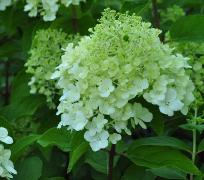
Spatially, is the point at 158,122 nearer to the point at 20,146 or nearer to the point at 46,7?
the point at 20,146

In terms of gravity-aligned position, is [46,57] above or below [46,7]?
below

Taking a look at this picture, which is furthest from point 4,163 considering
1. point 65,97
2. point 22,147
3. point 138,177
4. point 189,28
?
point 189,28

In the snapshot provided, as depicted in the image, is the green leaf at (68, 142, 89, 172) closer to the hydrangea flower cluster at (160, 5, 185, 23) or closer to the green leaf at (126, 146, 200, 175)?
the green leaf at (126, 146, 200, 175)

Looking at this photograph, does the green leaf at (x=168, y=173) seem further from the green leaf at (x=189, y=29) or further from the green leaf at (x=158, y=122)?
the green leaf at (x=189, y=29)

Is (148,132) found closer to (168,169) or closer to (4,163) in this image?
(168,169)

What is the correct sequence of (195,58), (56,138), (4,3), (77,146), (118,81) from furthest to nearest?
1. (4,3)
2. (195,58)
3. (56,138)
4. (77,146)
5. (118,81)

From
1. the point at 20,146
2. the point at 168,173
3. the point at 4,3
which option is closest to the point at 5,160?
the point at 20,146

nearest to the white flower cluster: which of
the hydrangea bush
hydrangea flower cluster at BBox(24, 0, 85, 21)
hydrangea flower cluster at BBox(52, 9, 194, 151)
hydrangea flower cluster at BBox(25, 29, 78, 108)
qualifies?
the hydrangea bush
